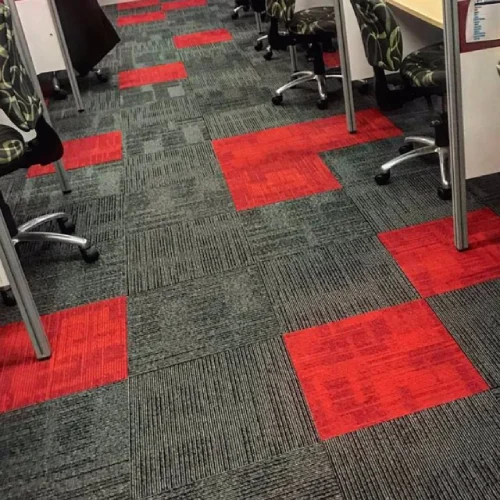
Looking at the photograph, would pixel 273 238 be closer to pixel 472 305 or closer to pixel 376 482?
pixel 472 305

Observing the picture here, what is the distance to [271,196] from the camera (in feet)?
9.59

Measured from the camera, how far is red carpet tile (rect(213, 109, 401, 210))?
2.96m

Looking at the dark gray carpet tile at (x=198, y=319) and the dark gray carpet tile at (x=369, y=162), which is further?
the dark gray carpet tile at (x=369, y=162)

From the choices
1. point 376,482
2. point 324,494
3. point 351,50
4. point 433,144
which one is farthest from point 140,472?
point 351,50

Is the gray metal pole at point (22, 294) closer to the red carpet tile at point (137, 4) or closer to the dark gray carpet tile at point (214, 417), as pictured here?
the dark gray carpet tile at point (214, 417)

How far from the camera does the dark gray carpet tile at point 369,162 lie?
295 cm

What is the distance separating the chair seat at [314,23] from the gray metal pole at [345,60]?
374mm

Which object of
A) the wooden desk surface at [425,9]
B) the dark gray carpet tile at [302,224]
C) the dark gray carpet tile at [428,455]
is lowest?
the dark gray carpet tile at [428,455]

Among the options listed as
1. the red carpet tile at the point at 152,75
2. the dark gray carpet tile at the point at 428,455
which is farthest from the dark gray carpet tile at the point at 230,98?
the dark gray carpet tile at the point at 428,455

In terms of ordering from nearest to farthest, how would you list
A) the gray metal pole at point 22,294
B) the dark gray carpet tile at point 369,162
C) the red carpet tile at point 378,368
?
the red carpet tile at point 378,368
the gray metal pole at point 22,294
the dark gray carpet tile at point 369,162

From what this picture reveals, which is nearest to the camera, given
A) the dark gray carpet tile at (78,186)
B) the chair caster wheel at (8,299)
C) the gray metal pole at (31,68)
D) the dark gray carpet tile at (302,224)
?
the chair caster wheel at (8,299)

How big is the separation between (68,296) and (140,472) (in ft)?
3.21

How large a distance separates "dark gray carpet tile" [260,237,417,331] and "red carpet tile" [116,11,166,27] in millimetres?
5233

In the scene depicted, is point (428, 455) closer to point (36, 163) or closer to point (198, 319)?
point (198, 319)
